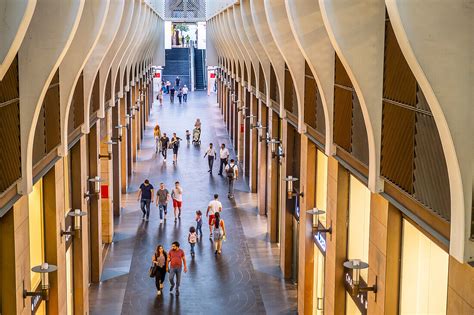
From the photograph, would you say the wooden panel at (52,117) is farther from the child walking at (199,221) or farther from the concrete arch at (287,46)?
the child walking at (199,221)

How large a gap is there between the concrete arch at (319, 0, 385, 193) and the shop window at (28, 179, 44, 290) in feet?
15.5

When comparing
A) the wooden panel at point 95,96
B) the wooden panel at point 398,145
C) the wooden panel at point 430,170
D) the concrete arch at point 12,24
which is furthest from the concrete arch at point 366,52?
the wooden panel at point 95,96

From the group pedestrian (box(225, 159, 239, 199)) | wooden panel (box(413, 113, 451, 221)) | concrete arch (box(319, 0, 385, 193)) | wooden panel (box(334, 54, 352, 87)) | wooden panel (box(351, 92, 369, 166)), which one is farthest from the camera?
pedestrian (box(225, 159, 239, 199))

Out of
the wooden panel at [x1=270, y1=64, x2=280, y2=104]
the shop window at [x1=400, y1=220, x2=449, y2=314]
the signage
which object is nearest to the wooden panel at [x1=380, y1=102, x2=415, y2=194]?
the shop window at [x1=400, y1=220, x2=449, y2=314]

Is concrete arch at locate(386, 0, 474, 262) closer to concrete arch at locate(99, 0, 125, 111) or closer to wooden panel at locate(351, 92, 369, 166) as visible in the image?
wooden panel at locate(351, 92, 369, 166)

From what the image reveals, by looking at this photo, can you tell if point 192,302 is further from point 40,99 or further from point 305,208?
point 40,99

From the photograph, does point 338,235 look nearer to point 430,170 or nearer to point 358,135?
point 358,135

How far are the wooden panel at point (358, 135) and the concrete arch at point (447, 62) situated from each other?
417 centimetres

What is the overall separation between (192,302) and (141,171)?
54.8ft

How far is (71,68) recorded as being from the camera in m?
13.8

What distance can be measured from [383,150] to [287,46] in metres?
7.01

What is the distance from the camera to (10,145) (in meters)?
9.73

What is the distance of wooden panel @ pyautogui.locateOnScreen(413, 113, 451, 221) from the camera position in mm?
7688

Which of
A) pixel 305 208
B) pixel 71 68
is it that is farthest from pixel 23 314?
pixel 305 208
